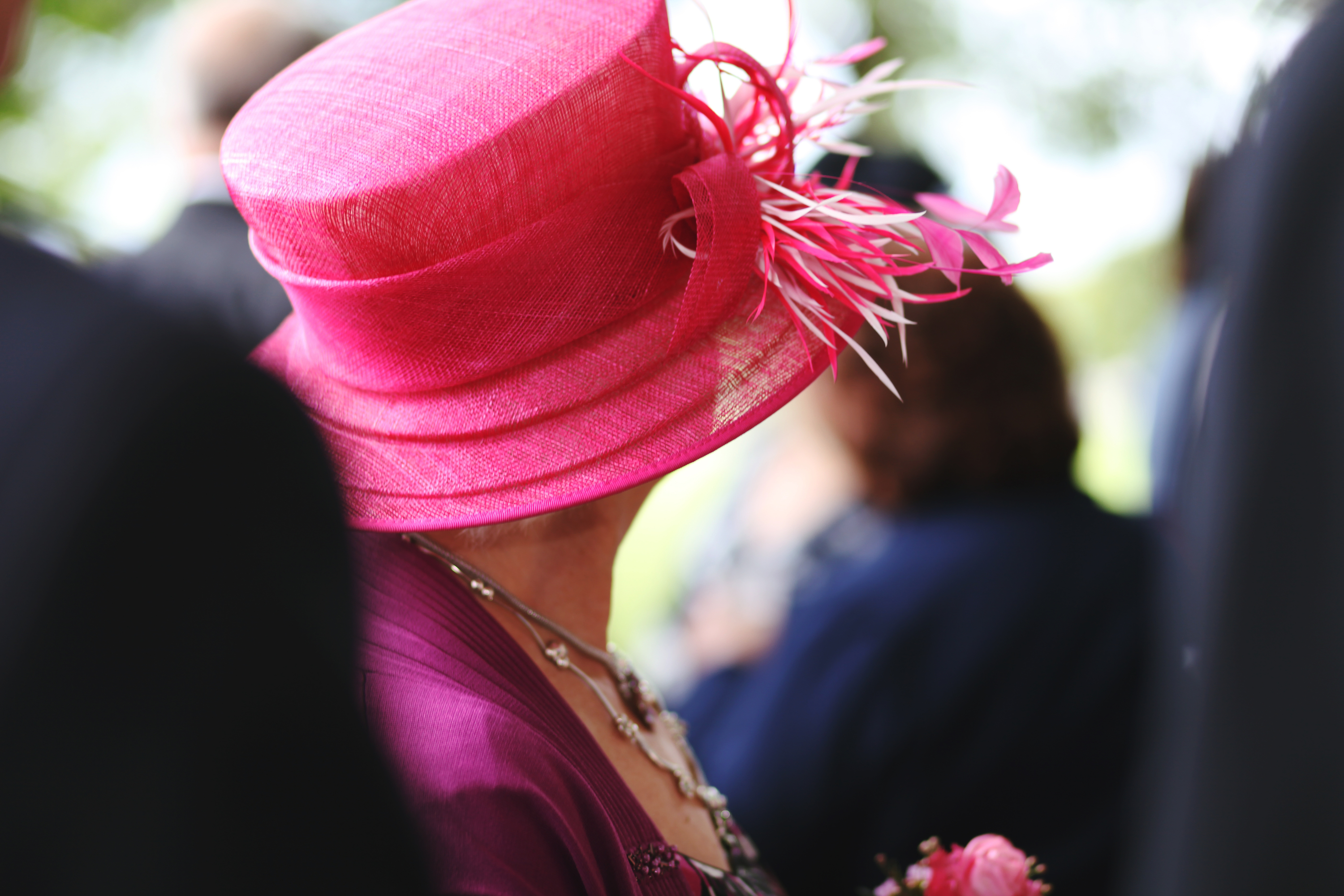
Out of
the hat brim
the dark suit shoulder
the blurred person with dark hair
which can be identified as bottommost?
the blurred person with dark hair

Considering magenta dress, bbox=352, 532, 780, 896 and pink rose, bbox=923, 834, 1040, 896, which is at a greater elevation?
magenta dress, bbox=352, 532, 780, 896

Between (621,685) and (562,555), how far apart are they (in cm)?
21

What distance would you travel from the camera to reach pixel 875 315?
1287 millimetres

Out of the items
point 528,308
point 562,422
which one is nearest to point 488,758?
point 562,422

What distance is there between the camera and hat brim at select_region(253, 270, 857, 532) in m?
1.14

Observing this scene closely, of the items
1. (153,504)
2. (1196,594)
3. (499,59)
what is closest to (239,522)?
(153,504)

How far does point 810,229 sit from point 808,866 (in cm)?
172

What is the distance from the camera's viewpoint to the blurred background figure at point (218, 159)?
2375 millimetres

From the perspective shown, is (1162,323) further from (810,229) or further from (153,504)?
(153,504)

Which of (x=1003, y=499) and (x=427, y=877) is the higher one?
(x=427, y=877)

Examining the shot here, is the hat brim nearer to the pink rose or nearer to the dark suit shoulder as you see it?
the pink rose

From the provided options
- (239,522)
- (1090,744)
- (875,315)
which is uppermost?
(239,522)

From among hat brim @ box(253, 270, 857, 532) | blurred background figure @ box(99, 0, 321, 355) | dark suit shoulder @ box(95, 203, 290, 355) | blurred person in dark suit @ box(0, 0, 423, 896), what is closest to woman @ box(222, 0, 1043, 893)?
hat brim @ box(253, 270, 857, 532)

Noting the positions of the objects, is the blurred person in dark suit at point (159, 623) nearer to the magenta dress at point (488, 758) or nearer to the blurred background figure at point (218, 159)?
the magenta dress at point (488, 758)
